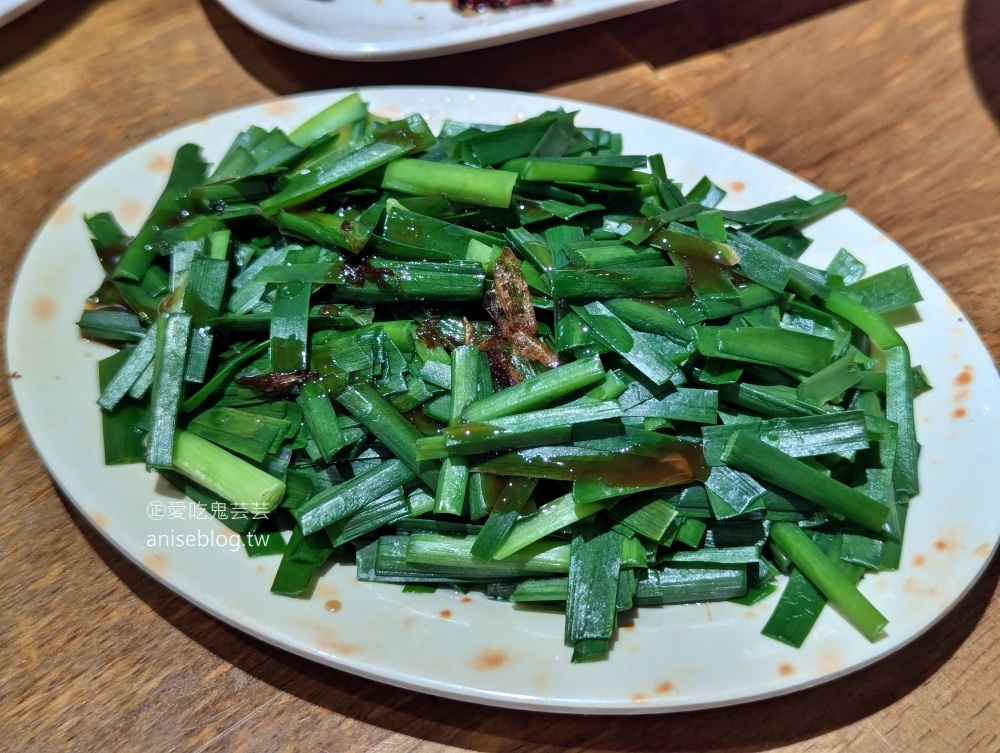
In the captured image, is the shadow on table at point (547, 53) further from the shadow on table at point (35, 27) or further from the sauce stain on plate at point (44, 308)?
the sauce stain on plate at point (44, 308)

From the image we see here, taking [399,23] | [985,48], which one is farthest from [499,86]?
[985,48]

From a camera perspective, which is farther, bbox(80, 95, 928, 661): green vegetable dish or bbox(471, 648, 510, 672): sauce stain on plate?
bbox(80, 95, 928, 661): green vegetable dish

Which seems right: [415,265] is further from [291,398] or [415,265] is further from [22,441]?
[22,441]

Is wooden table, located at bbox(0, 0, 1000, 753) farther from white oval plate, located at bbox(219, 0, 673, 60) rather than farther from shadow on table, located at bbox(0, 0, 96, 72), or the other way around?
white oval plate, located at bbox(219, 0, 673, 60)

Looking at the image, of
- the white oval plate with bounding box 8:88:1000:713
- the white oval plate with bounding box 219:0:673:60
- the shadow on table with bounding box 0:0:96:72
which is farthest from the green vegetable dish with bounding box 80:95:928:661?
the shadow on table with bounding box 0:0:96:72

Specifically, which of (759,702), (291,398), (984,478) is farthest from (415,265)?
(984,478)
